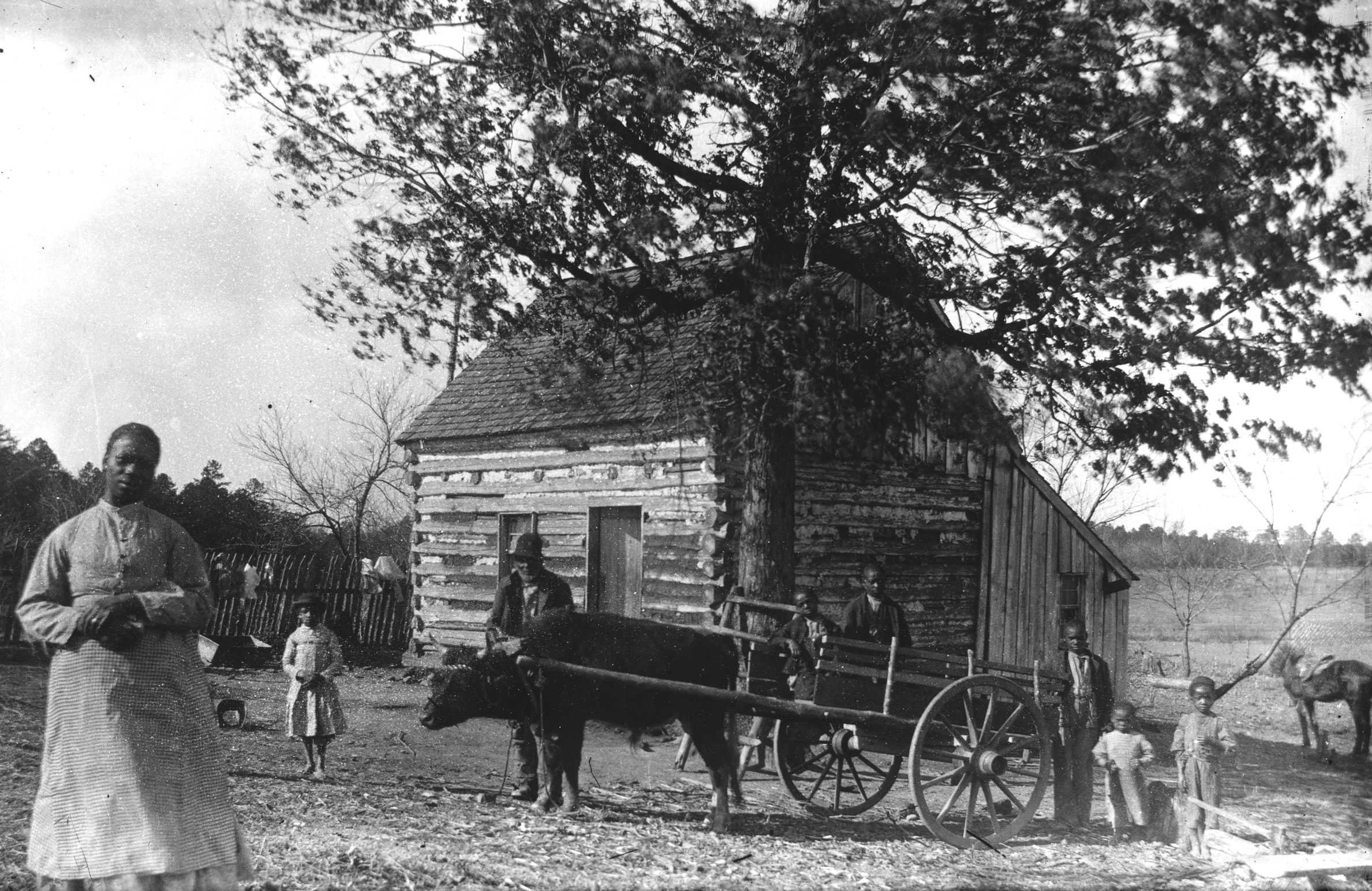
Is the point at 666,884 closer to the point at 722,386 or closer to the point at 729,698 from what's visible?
the point at 729,698

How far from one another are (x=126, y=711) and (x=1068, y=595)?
578 inches

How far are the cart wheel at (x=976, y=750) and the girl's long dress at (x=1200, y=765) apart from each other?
101 centimetres

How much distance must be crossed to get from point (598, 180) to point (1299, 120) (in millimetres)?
6101

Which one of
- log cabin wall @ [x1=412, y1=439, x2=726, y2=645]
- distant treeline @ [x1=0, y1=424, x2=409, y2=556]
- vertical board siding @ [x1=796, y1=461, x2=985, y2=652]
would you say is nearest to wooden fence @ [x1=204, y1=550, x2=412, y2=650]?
distant treeline @ [x1=0, y1=424, x2=409, y2=556]

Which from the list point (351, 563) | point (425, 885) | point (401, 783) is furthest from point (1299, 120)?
point (351, 563)

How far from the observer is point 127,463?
13.6 feet

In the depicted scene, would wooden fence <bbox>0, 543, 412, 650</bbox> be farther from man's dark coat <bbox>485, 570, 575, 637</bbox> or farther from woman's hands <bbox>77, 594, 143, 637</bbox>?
woman's hands <bbox>77, 594, 143, 637</bbox>

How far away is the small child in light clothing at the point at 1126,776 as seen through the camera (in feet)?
26.3

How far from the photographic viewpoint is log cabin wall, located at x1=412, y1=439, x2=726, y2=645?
13102 mm

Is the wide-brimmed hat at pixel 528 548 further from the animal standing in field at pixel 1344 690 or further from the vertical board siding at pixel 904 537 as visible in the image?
the animal standing in field at pixel 1344 690

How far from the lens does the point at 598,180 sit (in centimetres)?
1014

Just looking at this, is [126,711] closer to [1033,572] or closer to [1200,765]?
[1200,765]

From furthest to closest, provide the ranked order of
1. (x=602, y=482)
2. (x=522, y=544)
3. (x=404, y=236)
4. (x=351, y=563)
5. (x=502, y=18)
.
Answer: (x=351, y=563) < (x=602, y=482) < (x=404, y=236) < (x=502, y=18) < (x=522, y=544)

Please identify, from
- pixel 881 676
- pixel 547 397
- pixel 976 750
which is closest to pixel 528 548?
pixel 881 676
